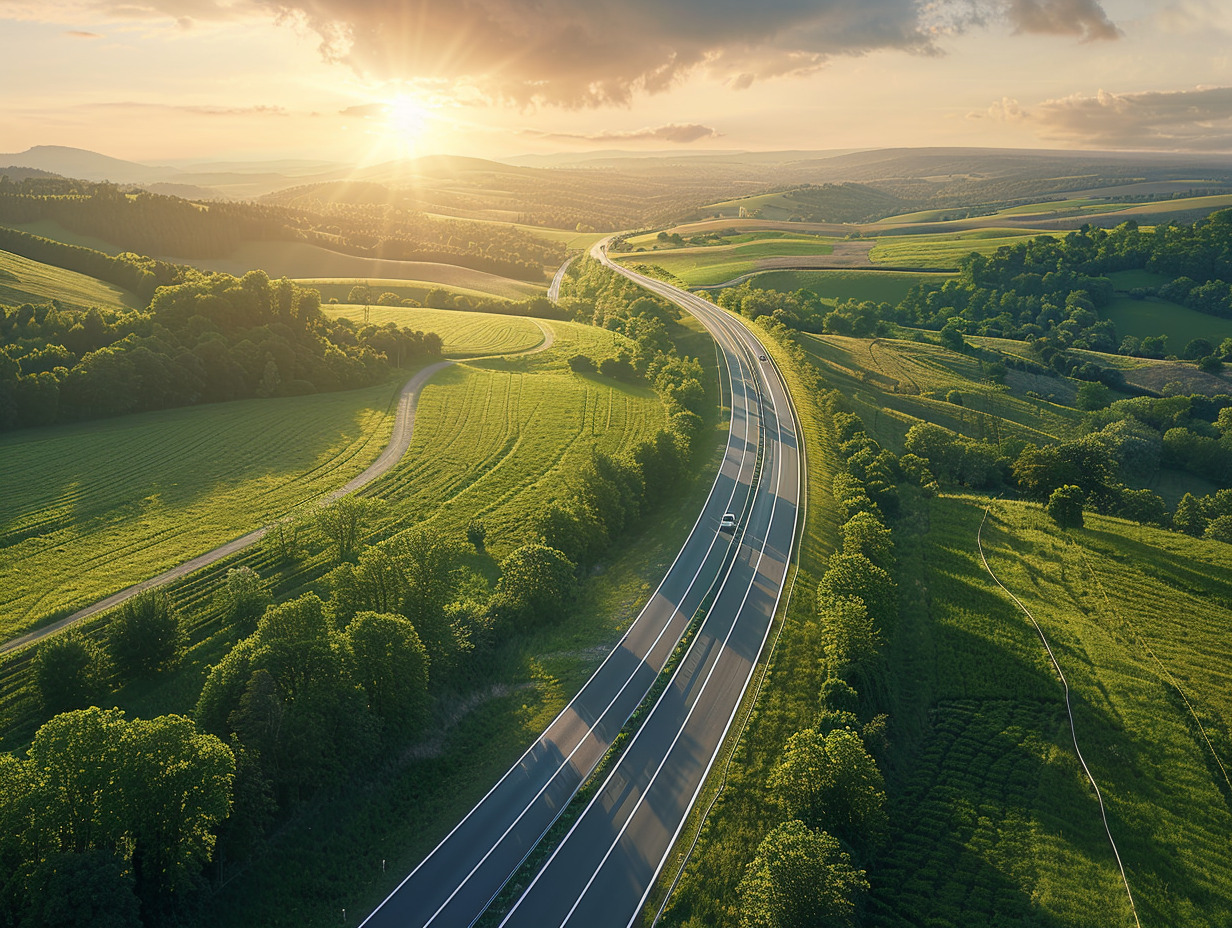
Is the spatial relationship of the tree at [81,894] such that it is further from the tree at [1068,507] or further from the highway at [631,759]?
the tree at [1068,507]

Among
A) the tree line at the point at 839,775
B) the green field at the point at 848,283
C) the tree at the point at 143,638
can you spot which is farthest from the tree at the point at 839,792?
the green field at the point at 848,283

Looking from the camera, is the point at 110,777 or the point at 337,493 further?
the point at 337,493

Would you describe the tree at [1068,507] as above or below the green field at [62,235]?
below

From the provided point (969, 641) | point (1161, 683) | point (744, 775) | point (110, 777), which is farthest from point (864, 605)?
point (110, 777)

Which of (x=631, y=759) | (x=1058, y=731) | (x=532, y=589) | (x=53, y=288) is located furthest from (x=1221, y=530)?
(x=53, y=288)

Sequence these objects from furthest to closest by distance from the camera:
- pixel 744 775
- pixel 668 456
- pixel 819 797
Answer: pixel 668 456 → pixel 744 775 → pixel 819 797

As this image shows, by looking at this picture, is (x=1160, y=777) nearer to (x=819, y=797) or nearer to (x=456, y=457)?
(x=819, y=797)

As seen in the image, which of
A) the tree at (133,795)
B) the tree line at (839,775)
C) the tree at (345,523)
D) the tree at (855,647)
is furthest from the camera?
the tree at (345,523)

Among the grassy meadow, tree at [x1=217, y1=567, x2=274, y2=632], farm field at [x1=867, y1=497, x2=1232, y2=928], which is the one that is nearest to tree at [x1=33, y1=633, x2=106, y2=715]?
tree at [x1=217, y1=567, x2=274, y2=632]
